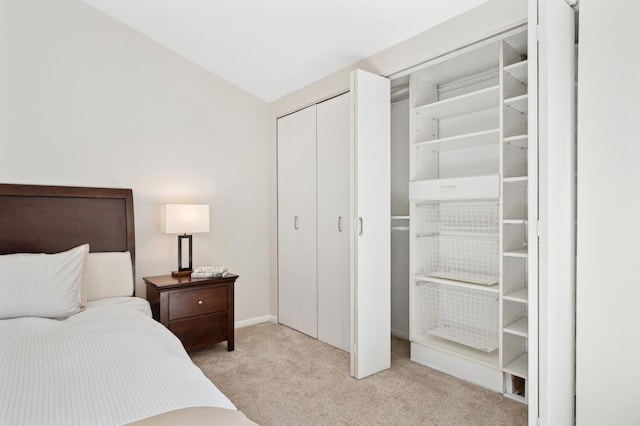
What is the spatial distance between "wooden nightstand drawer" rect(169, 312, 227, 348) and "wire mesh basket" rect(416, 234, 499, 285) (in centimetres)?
A: 169

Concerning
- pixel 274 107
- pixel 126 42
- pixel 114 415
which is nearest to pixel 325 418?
pixel 114 415

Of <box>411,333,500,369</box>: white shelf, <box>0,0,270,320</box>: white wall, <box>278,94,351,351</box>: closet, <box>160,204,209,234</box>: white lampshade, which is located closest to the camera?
<box>411,333,500,369</box>: white shelf

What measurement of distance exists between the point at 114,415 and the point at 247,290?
282cm

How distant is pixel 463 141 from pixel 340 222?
1.17 meters

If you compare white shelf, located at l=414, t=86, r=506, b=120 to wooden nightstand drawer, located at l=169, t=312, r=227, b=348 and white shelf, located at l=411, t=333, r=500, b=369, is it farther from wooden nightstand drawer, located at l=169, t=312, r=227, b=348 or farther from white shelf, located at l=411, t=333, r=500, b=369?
wooden nightstand drawer, located at l=169, t=312, r=227, b=348

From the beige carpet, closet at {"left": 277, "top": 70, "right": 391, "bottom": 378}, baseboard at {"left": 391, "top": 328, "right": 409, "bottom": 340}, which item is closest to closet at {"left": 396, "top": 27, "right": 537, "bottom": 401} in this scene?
the beige carpet

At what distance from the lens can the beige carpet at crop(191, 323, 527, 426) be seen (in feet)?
6.86

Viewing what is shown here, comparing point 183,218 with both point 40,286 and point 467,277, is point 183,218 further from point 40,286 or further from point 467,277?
point 467,277

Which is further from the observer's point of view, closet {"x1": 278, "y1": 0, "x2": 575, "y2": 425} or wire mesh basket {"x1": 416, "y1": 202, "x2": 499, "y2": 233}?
wire mesh basket {"x1": 416, "y1": 202, "x2": 499, "y2": 233}

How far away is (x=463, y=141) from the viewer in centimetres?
273

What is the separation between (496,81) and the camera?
2.74 m

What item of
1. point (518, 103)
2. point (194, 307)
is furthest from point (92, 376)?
point (518, 103)
